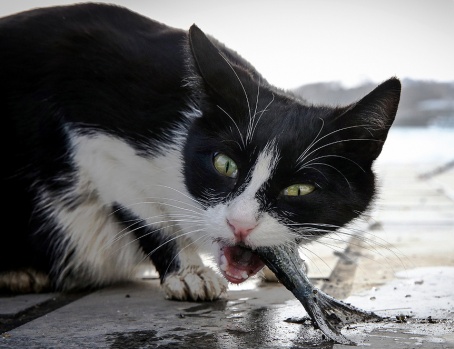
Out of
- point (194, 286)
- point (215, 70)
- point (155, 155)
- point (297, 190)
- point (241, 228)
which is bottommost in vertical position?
point (194, 286)

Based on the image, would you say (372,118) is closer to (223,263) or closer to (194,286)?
(223,263)

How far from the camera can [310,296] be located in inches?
72.1

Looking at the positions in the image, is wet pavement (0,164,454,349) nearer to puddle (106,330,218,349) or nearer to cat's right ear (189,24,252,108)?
puddle (106,330,218,349)

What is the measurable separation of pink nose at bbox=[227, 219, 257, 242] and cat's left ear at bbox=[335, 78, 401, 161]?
1.38 feet

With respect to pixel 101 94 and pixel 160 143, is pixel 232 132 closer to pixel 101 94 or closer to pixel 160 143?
pixel 160 143

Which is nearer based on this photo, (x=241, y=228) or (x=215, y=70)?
(x=241, y=228)

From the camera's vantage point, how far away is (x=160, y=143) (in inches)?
90.5

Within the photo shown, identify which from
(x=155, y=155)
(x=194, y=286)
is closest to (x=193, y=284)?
(x=194, y=286)

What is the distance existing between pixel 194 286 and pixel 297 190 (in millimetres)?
531

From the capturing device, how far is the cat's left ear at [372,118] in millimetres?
1924

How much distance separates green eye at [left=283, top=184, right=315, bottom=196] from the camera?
6.27 ft

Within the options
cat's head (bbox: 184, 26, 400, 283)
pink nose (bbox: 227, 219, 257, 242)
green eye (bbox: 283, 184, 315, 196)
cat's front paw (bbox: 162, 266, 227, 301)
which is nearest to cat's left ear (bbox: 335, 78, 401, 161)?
cat's head (bbox: 184, 26, 400, 283)

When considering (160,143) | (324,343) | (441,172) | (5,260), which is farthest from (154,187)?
(441,172)

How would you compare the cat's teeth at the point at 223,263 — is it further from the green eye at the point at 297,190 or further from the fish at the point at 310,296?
the green eye at the point at 297,190
